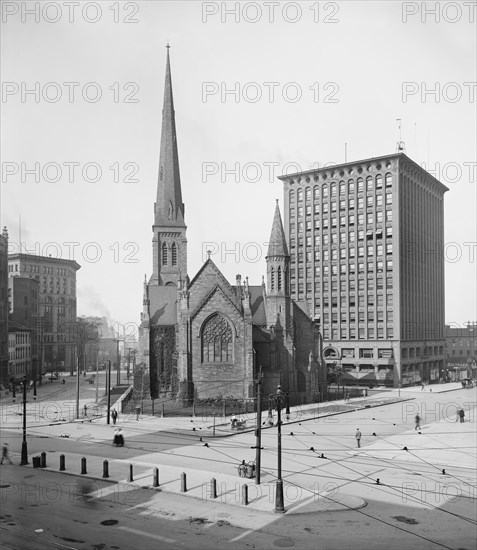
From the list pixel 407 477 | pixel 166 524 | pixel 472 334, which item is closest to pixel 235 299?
pixel 407 477

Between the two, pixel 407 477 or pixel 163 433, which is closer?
pixel 407 477

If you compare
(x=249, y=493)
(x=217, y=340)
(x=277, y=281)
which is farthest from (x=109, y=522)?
(x=277, y=281)

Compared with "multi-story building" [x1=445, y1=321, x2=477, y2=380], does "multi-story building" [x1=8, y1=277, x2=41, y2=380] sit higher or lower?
higher

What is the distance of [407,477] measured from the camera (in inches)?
1130

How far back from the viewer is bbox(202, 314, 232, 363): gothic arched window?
5716 centimetres

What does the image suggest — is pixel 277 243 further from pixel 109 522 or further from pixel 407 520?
pixel 109 522

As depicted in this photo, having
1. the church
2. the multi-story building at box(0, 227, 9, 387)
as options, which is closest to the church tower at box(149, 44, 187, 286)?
the church

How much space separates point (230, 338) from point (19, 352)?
6071 cm

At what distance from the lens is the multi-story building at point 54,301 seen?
458 ft

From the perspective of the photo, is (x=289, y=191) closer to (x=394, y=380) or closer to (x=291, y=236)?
(x=291, y=236)

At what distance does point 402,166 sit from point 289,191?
65.2ft

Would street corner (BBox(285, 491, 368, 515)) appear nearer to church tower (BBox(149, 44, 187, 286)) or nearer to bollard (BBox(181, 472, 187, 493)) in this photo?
bollard (BBox(181, 472, 187, 493))

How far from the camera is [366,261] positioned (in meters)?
95.4

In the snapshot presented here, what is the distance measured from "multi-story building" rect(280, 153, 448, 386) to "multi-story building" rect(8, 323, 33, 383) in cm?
4936
